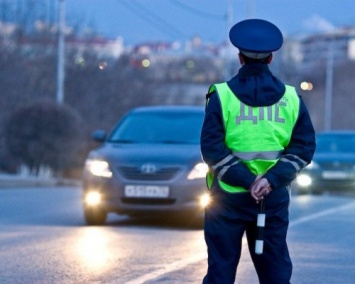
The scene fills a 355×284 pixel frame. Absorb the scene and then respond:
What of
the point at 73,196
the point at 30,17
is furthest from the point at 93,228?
the point at 30,17

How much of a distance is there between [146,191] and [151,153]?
21.6 inches

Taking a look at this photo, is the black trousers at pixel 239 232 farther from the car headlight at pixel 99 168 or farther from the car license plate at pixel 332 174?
the car license plate at pixel 332 174

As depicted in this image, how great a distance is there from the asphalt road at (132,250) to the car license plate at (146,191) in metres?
0.42

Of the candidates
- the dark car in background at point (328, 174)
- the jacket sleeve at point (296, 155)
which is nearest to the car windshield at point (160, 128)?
the jacket sleeve at point (296, 155)

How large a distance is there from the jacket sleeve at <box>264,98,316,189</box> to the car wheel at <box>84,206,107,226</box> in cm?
871

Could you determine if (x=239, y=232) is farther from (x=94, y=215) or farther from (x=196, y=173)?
(x=94, y=215)

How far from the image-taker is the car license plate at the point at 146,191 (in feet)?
47.6

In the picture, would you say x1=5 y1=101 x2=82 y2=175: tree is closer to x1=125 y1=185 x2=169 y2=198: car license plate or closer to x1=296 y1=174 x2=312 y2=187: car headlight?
x1=296 y1=174 x2=312 y2=187: car headlight

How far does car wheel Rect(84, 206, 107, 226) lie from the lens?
48.9 ft

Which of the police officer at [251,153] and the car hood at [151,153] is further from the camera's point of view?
the car hood at [151,153]

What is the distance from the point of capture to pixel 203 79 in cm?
8275

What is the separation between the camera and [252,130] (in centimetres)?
616

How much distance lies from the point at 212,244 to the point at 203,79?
7670 centimetres

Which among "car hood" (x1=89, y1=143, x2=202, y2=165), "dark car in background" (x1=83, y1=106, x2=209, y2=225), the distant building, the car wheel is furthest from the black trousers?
the distant building
